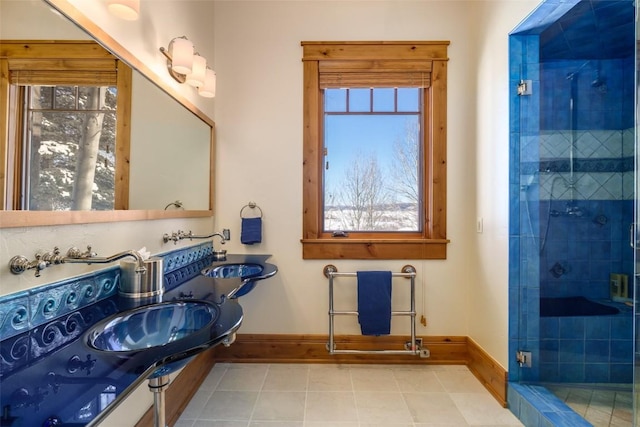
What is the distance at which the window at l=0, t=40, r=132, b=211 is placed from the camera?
77 centimetres

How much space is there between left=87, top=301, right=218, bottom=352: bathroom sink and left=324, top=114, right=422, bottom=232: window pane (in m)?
1.43

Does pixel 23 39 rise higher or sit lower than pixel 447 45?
lower

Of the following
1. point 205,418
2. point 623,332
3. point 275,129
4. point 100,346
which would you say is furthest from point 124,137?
point 623,332

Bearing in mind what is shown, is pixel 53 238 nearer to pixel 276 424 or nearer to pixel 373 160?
pixel 276 424

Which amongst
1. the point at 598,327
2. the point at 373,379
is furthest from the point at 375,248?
the point at 598,327

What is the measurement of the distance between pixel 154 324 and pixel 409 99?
2.27 meters

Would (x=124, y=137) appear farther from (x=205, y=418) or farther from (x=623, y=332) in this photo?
(x=623, y=332)

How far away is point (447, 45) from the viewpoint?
7.29ft

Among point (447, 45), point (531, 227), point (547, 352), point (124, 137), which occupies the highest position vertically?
point (447, 45)

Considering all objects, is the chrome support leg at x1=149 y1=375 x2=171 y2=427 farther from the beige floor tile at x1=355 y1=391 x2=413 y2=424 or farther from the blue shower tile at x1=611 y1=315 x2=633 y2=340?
the blue shower tile at x1=611 y1=315 x2=633 y2=340

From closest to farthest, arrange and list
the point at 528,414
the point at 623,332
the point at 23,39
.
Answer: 1. the point at 23,39
2. the point at 528,414
3. the point at 623,332

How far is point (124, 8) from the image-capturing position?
1126 mm

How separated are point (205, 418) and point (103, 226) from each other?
3.97 ft

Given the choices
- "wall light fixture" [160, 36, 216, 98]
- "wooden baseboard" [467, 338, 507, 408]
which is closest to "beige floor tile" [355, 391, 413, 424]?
"wooden baseboard" [467, 338, 507, 408]
